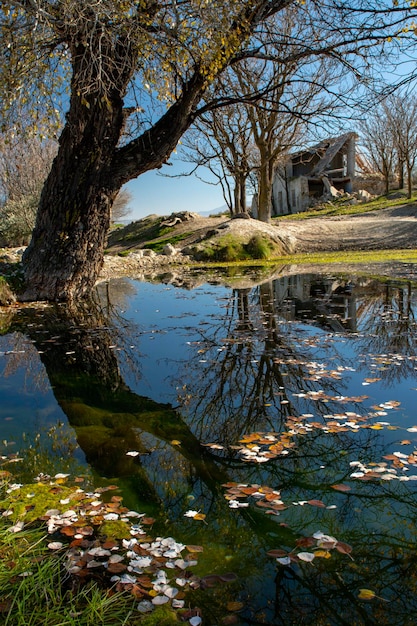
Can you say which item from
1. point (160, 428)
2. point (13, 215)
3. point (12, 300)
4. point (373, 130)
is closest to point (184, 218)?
point (13, 215)

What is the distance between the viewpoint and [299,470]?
2994mm

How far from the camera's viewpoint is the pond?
2.07 meters

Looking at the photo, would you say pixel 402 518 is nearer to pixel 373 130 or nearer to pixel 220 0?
pixel 220 0

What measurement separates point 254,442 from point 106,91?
6.60 metres

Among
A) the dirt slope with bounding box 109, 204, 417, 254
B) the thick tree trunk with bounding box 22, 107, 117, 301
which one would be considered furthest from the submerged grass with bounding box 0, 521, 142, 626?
the dirt slope with bounding box 109, 204, 417, 254

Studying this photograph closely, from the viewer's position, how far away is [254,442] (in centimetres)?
344

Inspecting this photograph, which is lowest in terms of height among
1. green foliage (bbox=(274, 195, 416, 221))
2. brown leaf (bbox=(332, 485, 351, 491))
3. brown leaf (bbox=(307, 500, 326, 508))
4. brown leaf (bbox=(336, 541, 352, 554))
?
brown leaf (bbox=(336, 541, 352, 554))

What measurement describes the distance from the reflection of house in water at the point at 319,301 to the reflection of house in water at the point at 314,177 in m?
32.9

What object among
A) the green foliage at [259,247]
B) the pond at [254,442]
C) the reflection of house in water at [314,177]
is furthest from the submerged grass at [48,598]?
the reflection of house in water at [314,177]

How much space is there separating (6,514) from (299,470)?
1.76 metres

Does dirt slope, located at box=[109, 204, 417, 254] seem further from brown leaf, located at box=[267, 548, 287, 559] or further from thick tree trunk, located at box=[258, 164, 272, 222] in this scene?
brown leaf, located at box=[267, 548, 287, 559]

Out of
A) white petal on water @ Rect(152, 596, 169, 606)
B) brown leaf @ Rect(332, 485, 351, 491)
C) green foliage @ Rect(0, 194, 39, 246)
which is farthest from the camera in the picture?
green foliage @ Rect(0, 194, 39, 246)

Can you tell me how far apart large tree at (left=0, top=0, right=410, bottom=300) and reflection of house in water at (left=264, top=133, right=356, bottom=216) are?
1373 inches

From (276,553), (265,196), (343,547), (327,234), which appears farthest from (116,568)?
(265,196)
